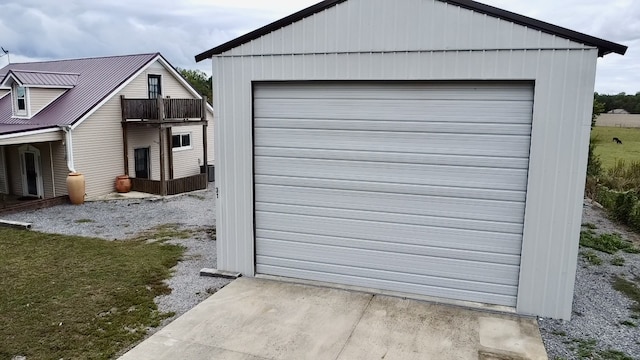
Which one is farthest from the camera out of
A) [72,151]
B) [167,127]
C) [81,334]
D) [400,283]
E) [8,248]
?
[167,127]

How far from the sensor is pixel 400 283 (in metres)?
7.22

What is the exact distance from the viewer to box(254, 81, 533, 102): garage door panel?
6.45m

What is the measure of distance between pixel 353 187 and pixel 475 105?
6.86 feet

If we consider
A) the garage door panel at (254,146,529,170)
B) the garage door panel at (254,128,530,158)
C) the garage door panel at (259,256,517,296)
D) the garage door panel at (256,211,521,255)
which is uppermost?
the garage door panel at (254,128,530,158)

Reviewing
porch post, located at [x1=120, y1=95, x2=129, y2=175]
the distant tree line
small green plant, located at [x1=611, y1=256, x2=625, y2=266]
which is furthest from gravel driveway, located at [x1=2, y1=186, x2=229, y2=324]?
the distant tree line

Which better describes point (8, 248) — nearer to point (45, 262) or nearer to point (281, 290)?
point (45, 262)

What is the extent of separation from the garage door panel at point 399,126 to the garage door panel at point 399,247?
1.67m

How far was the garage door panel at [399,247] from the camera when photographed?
675 cm

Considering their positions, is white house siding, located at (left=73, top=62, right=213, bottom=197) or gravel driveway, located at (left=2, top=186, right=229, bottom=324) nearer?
gravel driveway, located at (left=2, top=186, right=229, bottom=324)

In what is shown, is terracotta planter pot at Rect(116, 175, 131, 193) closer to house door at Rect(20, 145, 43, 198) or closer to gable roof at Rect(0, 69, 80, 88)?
house door at Rect(20, 145, 43, 198)

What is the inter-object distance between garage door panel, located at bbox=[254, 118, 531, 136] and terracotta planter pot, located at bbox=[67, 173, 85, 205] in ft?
31.6

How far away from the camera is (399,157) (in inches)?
276

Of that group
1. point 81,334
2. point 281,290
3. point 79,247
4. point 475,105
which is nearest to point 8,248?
point 79,247

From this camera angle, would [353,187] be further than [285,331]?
Yes
